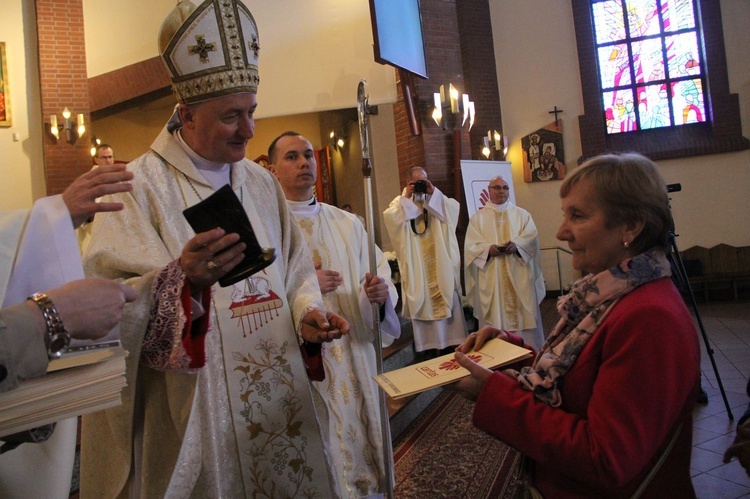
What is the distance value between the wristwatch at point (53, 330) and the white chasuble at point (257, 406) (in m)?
0.73

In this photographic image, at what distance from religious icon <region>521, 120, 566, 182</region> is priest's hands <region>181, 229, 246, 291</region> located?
1109cm

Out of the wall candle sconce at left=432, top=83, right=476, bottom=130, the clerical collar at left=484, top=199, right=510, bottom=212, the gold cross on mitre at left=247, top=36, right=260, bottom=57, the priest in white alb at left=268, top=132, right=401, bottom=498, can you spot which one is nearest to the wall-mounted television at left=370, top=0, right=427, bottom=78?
the wall candle sconce at left=432, top=83, right=476, bottom=130

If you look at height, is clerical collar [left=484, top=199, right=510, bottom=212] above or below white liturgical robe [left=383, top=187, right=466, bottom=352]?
above

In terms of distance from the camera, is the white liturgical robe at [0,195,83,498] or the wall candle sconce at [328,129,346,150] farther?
the wall candle sconce at [328,129,346,150]

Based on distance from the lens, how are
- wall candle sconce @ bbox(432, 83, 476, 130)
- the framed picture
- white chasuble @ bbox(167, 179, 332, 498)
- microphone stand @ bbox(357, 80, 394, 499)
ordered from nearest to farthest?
white chasuble @ bbox(167, 179, 332, 498) < microphone stand @ bbox(357, 80, 394, 499) < wall candle sconce @ bbox(432, 83, 476, 130) < the framed picture

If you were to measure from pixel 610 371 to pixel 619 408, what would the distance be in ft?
0.27

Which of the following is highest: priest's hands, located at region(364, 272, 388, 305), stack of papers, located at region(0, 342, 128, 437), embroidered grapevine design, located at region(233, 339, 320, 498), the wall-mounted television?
the wall-mounted television

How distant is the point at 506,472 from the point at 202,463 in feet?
8.33

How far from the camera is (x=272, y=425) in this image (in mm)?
1831

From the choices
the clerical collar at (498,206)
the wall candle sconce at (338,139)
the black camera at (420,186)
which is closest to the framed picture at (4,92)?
the wall candle sconce at (338,139)

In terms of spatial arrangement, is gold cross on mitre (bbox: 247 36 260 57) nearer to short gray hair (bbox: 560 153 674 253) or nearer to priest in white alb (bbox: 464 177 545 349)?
short gray hair (bbox: 560 153 674 253)

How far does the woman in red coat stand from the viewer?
4.21ft

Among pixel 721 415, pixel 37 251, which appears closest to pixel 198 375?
pixel 37 251

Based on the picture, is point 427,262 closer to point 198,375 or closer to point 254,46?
point 254,46
